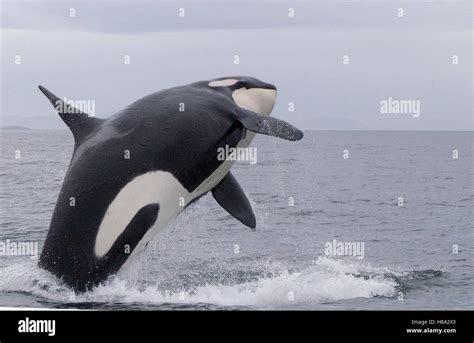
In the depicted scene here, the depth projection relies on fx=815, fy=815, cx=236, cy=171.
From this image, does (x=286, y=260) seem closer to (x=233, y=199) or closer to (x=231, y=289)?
(x=233, y=199)

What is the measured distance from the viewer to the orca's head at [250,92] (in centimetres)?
1420

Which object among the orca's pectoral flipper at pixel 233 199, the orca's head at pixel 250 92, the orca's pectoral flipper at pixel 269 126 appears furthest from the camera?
the orca's pectoral flipper at pixel 233 199

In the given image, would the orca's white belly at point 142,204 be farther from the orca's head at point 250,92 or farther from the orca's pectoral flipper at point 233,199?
the orca's head at point 250,92

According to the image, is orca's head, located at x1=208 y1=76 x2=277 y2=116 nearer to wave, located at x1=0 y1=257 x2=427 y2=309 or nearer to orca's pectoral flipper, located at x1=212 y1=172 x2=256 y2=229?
orca's pectoral flipper, located at x1=212 y1=172 x2=256 y2=229

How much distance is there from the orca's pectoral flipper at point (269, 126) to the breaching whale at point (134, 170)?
0.05 feet

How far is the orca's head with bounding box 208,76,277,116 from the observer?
14203 mm

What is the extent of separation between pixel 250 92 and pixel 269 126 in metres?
1.53

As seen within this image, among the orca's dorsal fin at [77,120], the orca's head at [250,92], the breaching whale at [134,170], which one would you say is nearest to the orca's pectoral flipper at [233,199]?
the breaching whale at [134,170]

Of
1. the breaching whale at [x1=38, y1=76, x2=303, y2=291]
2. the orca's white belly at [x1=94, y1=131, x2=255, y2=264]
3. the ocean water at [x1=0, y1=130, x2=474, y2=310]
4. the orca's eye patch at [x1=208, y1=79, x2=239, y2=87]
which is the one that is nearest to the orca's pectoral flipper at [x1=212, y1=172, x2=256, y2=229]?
the ocean water at [x1=0, y1=130, x2=474, y2=310]

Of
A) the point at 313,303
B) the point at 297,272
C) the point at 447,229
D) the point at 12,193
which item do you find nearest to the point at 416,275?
the point at 297,272

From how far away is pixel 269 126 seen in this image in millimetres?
13156

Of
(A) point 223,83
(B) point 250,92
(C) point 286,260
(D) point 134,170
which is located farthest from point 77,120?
(C) point 286,260
